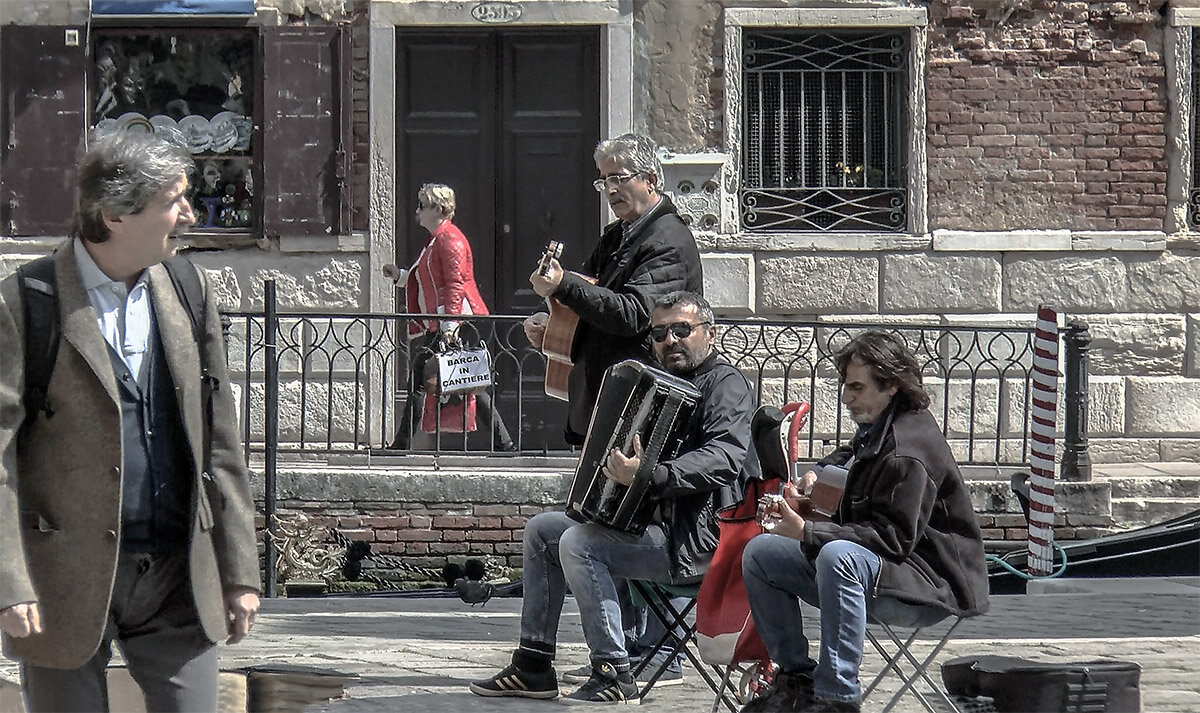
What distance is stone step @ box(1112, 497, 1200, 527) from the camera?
11500 mm

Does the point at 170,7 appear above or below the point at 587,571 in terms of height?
above

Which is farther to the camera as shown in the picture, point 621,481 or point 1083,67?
point 1083,67

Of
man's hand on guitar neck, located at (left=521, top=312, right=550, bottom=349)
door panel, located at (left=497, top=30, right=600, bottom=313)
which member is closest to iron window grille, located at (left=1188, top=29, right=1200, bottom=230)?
door panel, located at (left=497, top=30, right=600, bottom=313)

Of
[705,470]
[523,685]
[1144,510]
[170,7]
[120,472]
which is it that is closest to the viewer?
[120,472]

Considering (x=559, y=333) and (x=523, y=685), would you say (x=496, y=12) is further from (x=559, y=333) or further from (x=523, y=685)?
(x=523, y=685)

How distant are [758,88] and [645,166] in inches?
241

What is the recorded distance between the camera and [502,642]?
26.4 ft

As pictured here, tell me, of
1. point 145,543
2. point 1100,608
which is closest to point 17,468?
point 145,543

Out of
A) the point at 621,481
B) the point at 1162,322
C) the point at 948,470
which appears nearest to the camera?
the point at 948,470

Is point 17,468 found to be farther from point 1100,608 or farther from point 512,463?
point 512,463

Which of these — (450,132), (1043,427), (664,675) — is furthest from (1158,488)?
(664,675)

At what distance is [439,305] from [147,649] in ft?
25.1

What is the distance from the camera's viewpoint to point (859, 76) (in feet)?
42.2

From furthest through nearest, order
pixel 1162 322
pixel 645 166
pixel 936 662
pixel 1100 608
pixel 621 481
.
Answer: pixel 1162 322
pixel 1100 608
pixel 936 662
pixel 645 166
pixel 621 481
